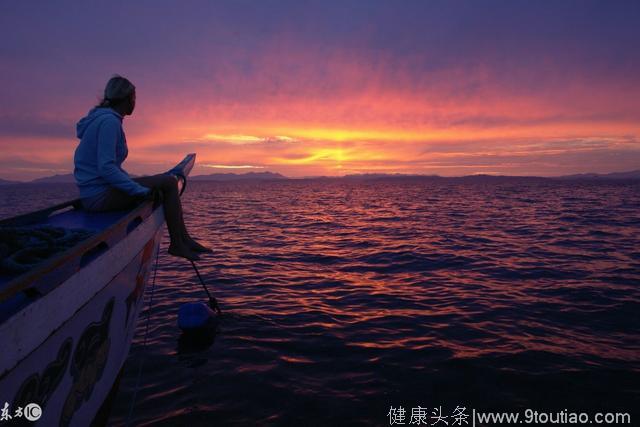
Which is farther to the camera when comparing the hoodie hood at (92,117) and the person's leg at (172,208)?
the person's leg at (172,208)

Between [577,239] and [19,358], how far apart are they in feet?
60.2

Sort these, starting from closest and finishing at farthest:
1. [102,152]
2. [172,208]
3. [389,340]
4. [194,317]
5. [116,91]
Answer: [102,152]
[116,91]
[172,208]
[389,340]
[194,317]

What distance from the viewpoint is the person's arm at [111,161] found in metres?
4.41

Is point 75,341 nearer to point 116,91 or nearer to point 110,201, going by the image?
point 110,201

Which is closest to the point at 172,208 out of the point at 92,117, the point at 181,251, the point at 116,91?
the point at 181,251

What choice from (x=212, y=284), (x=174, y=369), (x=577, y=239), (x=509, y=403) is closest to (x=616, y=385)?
(x=509, y=403)

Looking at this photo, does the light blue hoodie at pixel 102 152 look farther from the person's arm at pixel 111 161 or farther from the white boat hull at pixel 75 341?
the white boat hull at pixel 75 341

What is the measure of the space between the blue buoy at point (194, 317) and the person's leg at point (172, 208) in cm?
162

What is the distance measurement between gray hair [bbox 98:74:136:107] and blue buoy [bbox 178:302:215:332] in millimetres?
3828

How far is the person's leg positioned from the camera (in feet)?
18.0

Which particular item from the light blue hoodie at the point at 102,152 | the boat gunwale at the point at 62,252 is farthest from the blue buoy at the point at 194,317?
the light blue hoodie at the point at 102,152

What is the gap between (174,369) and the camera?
5.89m

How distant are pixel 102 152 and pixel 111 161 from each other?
0.13 m

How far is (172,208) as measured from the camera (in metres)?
Result: 5.63
